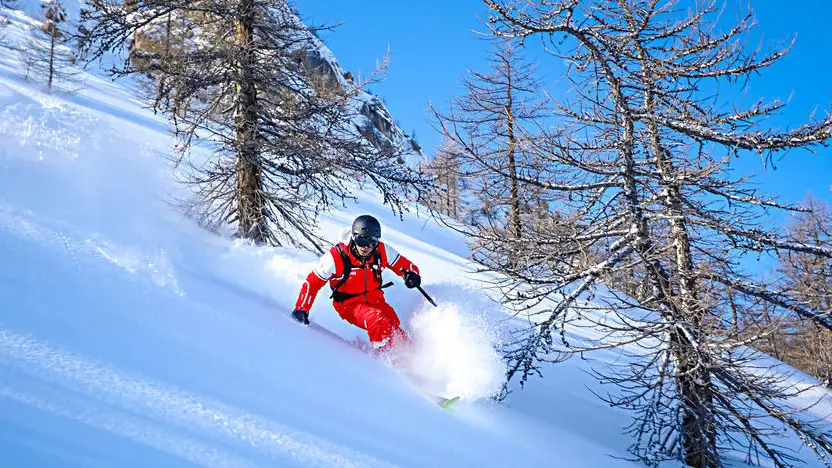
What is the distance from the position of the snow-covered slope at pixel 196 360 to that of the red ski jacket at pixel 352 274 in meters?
0.37

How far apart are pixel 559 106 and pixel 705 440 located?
12.0 feet

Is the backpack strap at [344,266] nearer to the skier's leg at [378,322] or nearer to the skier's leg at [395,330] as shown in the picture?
the skier's leg at [378,322]

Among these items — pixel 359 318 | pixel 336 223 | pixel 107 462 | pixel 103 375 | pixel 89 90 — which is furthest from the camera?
pixel 89 90

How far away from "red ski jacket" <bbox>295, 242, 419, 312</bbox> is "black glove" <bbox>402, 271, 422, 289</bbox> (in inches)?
2.1

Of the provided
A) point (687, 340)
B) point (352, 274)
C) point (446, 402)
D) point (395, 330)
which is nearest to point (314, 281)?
point (352, 274)

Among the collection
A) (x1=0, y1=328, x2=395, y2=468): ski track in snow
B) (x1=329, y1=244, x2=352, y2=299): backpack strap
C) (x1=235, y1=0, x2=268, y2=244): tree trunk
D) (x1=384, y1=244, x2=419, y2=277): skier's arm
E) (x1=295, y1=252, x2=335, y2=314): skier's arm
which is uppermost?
(x1=235, y1=0, x2=268, y2=244): tree trunk

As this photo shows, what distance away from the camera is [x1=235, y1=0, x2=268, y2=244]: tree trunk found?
6730 millimetres

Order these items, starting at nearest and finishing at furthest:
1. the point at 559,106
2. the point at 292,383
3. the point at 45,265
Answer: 1. the point at 292,383
2. the point at 45,265
3. the point at 559,106

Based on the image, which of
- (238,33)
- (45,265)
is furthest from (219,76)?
(45,265)

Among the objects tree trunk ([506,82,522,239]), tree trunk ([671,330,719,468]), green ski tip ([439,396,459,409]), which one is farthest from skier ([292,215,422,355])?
tree trunk ([671,330,719,468])

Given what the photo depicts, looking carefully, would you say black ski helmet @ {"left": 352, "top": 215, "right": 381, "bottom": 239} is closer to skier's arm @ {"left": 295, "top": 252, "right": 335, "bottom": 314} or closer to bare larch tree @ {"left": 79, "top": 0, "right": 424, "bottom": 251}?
skier's arm @ {"left": 295, "top": 252, "right": 335, "bottom": 314}

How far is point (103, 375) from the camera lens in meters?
2.37

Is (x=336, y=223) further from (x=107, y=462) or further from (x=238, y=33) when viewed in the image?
(x=107, y=462)

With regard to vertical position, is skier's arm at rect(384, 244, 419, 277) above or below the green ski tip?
above
